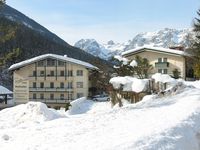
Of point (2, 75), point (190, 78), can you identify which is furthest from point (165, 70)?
point (2, 75)

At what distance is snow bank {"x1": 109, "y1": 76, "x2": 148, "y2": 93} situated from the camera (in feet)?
118

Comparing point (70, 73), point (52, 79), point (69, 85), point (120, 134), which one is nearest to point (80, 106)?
point (69, 85)

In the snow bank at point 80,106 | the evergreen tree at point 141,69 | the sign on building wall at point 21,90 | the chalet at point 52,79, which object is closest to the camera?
the evergreen tree at point 141,69

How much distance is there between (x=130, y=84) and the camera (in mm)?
37438

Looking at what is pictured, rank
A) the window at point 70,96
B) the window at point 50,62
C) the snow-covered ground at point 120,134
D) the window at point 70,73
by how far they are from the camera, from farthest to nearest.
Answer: the window at point 50,62, the window at point 70,73, the window at point 70,96, the snow-covered ground at point 120,134

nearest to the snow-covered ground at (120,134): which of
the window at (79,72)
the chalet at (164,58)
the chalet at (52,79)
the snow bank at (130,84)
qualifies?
the snow bank at (130,84)

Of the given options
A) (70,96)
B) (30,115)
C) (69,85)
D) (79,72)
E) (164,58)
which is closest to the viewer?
(30,115)

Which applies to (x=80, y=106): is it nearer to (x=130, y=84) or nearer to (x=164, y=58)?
(x=164, y=58)

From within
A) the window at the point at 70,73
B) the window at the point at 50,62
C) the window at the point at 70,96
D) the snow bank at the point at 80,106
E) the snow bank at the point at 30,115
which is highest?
the window at the point at 50,62

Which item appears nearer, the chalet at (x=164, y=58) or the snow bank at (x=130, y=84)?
the snow bank at (x=130, y=84)

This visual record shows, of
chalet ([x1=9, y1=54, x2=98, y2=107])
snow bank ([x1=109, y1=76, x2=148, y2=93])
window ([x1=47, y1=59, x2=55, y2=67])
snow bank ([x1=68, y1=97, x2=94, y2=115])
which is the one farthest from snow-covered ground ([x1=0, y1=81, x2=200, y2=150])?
window ([x1=47, y1=59, x2=55, y2=67])

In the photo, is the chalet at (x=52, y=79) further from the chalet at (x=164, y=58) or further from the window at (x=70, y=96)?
the chalet at (x=164, y=58)

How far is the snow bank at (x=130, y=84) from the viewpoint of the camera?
35875 mm

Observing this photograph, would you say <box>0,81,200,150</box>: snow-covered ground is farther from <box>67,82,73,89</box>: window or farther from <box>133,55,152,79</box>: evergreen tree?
<box>67,82,73,89</box>: window
